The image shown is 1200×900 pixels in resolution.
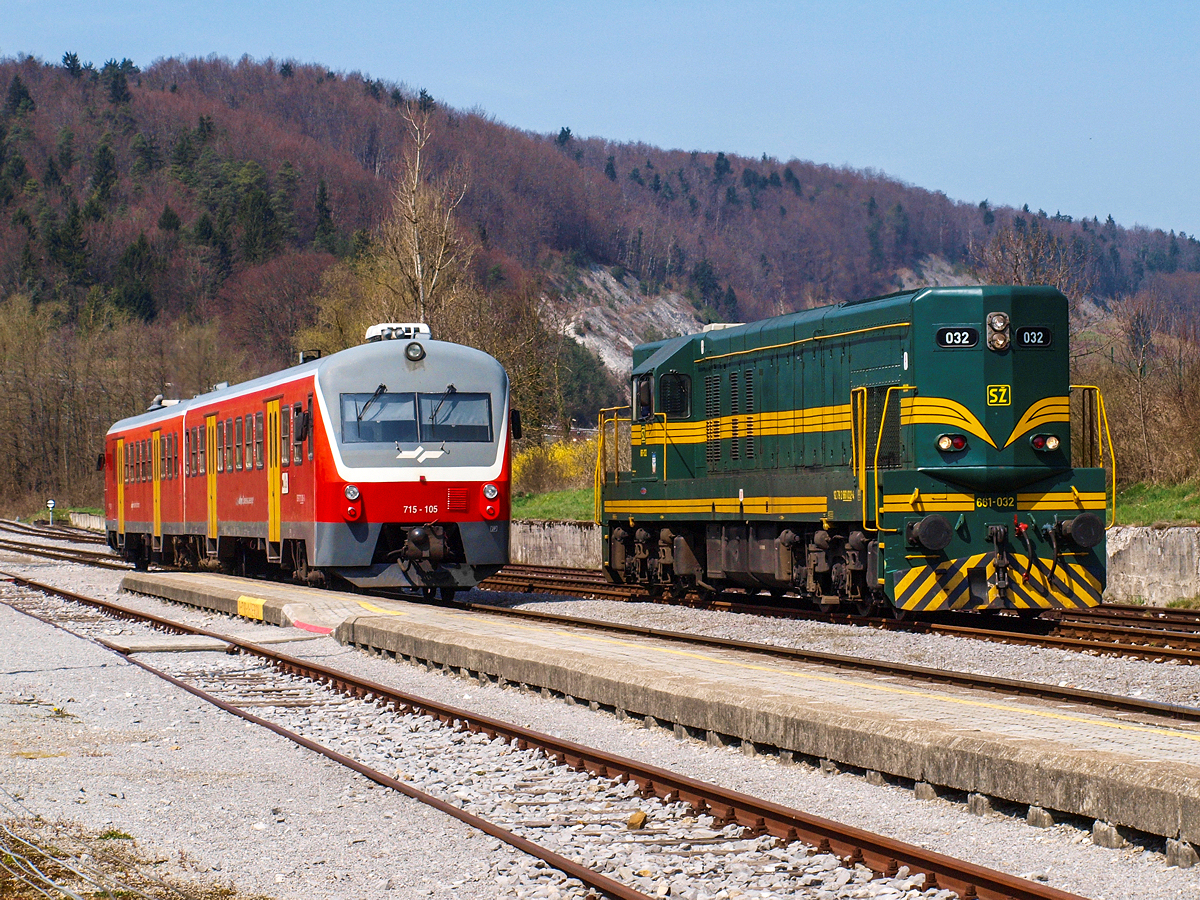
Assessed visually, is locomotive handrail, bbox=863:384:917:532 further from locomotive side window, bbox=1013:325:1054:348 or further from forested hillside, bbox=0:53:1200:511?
forested hillside, bbox=0:53:1200:511

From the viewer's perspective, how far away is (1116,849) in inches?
249

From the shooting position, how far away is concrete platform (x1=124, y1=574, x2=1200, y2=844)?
6449 millimetres

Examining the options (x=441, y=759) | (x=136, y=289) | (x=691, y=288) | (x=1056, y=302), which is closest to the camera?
(x=441, y=759)

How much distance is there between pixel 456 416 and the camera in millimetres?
19969

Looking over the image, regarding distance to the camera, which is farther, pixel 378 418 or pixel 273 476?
pixel 273 476

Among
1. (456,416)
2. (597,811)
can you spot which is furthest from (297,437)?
(597,811)

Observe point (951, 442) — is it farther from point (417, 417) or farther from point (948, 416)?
point (417, 417)

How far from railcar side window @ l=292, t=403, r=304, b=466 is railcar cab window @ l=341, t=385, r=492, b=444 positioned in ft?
3.15

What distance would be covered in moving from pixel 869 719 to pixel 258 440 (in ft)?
53.5

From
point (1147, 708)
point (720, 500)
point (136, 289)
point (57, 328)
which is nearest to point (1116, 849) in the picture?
point (1147, 708)

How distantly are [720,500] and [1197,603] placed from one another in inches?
268

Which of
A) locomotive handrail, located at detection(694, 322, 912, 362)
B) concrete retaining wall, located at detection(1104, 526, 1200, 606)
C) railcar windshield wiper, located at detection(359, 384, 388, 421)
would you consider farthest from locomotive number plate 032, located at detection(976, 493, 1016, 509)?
railcar windshield wiper, located at detection(359, 384, 388, 421)

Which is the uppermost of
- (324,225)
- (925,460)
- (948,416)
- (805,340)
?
(324,225)

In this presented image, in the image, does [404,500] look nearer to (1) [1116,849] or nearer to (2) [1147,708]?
(2) [1147,708]
